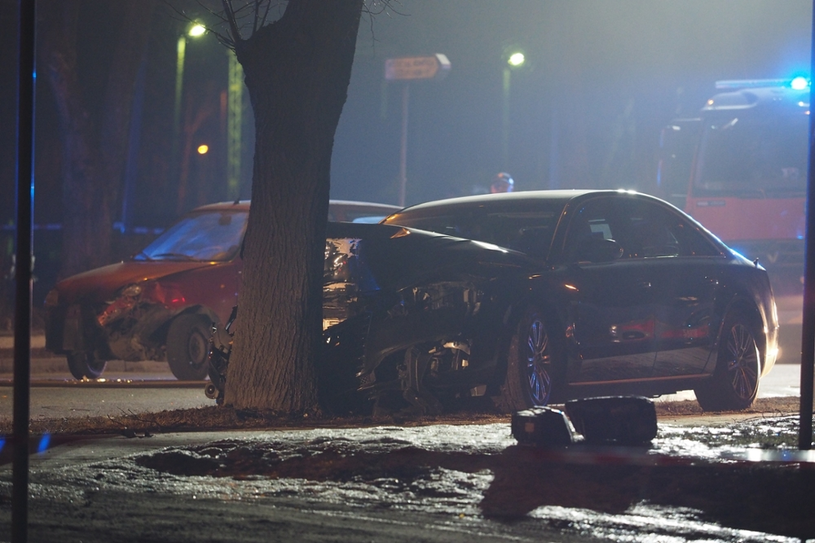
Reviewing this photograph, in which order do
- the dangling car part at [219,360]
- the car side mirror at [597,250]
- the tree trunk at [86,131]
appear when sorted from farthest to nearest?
1. the tree trunk at [86,131]
2. the car side mirror at [597,250]
3. the dangling car part at [219,360]

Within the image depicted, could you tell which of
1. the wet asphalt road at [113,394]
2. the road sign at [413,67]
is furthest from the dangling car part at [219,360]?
the road sign at [413,67]

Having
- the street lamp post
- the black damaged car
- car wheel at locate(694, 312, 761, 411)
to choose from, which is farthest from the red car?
the street lamp post

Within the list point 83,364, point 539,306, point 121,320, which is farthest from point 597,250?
point 83,364

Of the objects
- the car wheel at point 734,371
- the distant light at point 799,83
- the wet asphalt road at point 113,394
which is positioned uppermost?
the distant light at point 799,83

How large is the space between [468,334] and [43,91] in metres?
19.4

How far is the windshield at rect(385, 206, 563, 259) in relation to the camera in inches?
342

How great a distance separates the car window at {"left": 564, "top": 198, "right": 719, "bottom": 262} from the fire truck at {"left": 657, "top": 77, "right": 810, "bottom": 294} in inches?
473

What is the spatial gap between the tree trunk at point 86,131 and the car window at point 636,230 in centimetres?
965

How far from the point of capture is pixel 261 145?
800 centimetres

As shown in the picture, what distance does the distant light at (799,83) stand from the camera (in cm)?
2166

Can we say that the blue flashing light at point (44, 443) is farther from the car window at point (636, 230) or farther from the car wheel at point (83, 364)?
the car wheel at point (83, 364)

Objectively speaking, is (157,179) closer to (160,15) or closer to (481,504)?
(160,15)

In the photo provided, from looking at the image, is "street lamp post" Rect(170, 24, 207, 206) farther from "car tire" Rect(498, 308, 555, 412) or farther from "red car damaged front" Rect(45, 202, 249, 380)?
"car tire" Rect(498, 308, 555, 412)

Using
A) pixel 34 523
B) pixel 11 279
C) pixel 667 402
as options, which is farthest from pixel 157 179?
pixel 34 523
